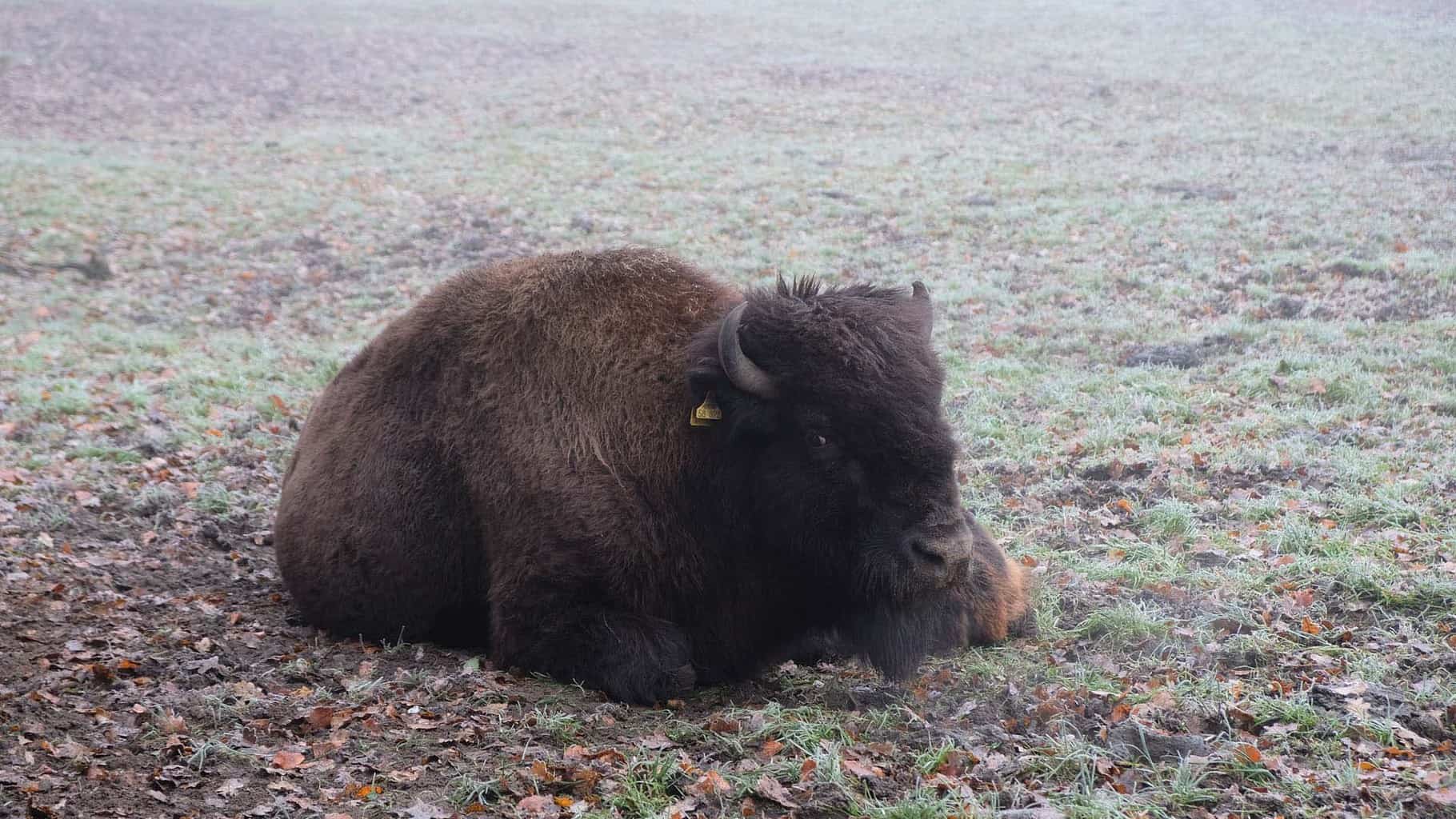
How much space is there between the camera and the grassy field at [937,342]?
465cm

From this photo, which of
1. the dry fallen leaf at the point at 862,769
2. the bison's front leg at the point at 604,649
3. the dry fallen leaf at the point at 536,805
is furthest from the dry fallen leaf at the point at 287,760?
the dry fallen leaf at the point at 862,769

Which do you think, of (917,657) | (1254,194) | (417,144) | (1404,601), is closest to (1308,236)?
(1254,194)

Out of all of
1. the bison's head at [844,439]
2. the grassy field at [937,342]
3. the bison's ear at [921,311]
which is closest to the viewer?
the grassy field at [937,342]

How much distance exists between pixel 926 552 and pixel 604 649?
5.62 ft

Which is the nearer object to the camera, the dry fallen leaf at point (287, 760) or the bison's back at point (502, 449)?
the dry fallen leaf at point (287, 760)

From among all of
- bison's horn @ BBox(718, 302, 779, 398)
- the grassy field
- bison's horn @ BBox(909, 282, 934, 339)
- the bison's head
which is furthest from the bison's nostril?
bison's horn @ BBox(909, 282, 934, 339)

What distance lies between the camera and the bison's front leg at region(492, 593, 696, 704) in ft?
18.5

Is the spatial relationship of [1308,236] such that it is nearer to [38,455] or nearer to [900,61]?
[38,455]

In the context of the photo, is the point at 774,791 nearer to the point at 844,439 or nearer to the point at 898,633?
the point at 898,633

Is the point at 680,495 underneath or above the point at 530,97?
underneath

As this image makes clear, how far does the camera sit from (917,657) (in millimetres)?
5742

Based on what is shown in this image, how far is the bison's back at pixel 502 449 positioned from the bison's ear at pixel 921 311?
42.1 inches

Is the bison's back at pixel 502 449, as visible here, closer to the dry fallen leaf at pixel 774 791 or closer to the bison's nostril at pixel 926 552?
the bison's nostril at pixel 926 552

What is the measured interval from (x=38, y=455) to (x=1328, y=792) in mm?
9563
